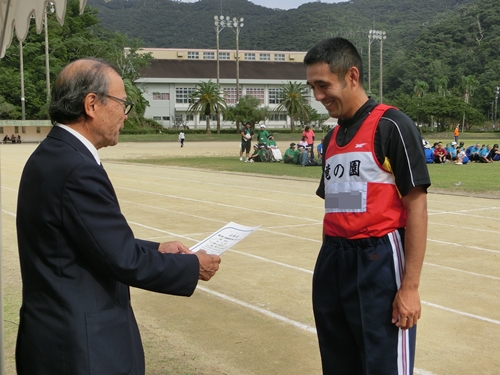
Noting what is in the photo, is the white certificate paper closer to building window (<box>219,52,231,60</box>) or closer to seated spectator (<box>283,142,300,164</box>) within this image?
seated spectator (<box>283,142,300,164</box>)

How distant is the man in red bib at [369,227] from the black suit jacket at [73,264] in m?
0.95

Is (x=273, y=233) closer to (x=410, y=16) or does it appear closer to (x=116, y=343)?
(x=116, y=343)

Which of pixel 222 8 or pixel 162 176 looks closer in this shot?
pixel 162 176

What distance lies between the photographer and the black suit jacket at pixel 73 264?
7.83 feet

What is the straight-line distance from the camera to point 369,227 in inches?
116

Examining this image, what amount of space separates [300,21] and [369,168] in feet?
544

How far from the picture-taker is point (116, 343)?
247 cm

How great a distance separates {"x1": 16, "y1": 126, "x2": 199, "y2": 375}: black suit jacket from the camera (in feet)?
7.83

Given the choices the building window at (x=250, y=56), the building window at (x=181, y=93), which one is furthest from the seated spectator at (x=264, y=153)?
the building window at (x=250, y=56)

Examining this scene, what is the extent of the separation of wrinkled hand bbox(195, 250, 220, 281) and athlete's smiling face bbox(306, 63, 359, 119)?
901 mm

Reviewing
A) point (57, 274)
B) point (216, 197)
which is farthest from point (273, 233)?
point (57, 274)

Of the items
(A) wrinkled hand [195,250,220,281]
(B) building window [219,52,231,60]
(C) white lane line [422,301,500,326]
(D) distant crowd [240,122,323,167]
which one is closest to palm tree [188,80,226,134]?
(B) building window [219,52,231,60]

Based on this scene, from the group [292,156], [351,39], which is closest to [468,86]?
[351,39]

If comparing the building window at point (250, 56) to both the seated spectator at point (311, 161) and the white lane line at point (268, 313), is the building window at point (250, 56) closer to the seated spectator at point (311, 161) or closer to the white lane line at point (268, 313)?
the seated spectator at point (311, 161)
